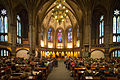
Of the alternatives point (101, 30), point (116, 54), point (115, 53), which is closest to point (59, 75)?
point (116, 54)

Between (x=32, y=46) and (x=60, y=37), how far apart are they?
63.1 ft

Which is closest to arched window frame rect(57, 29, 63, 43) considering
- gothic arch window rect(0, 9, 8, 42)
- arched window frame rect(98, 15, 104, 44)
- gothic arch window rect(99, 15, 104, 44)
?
arched window frame rect(98, 15, 104, 44)

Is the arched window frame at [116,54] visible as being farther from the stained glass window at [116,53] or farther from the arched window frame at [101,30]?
the arched window frame at [101,30]

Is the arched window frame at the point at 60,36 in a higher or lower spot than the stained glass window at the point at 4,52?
higher

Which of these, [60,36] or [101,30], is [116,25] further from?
[60,36]

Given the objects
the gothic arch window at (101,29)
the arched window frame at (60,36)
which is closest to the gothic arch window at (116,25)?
the gothic arch window at (101,29)

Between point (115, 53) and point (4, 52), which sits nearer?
point (115, 53)

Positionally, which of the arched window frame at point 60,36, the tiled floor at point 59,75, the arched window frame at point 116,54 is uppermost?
the arched window frame at point 60,36

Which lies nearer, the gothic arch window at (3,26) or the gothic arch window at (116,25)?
the gothic arch window at (116,25)

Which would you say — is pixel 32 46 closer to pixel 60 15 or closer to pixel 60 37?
pixel 60 15

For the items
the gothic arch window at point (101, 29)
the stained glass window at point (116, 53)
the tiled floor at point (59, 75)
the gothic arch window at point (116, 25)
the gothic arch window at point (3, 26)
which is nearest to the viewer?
the tiled floor at point (59, 75)

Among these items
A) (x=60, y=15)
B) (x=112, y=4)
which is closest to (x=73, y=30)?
(x=112, y=4)

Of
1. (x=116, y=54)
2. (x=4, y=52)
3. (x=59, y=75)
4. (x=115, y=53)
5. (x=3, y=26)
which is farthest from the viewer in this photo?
(x=3, y=26)

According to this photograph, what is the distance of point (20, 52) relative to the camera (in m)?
26.1
